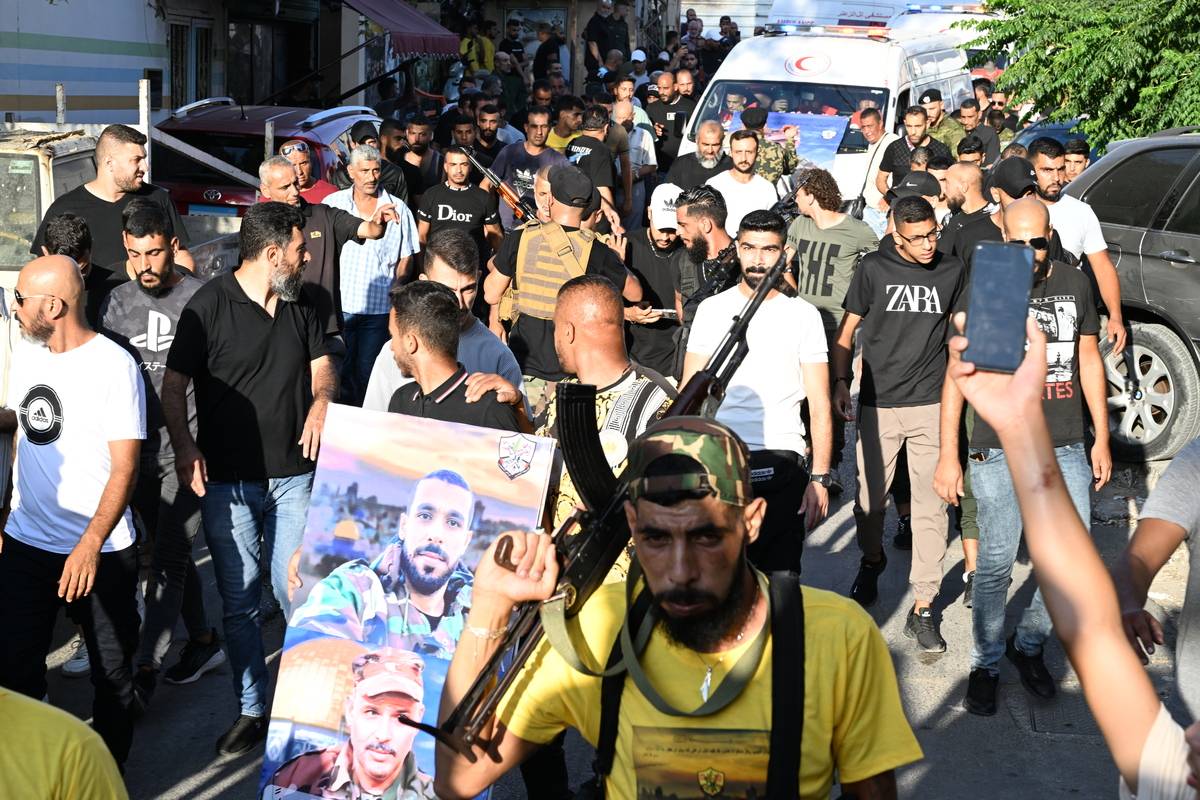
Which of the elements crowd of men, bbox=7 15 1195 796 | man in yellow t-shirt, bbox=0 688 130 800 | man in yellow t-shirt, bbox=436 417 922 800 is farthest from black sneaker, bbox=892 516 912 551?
man in yellow t-shirt, bbox=0 688 130 800

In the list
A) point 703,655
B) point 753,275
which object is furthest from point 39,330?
point 703,655

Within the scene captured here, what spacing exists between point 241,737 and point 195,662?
856mm

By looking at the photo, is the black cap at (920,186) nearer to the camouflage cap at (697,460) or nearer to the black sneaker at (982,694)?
the black sneaker at (982,694)

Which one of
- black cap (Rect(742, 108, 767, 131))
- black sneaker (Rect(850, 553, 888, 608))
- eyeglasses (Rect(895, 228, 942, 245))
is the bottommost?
black sneaker (Rect(850, 553, 888, 608))

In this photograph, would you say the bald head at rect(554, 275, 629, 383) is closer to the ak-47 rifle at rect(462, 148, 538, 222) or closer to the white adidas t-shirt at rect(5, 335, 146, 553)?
the white adidas t-shirt at rect(5, 335, 146, 553)

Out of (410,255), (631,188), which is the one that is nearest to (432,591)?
(410,255)

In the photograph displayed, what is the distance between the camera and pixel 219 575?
5672mm

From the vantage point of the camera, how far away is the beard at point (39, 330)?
505 centimetres

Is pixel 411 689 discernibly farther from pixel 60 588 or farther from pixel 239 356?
pixel 239 356

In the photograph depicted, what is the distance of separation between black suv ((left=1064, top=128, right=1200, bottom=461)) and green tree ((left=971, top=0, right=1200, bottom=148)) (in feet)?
Answer: 5.55

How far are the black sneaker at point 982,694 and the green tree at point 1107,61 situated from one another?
6.41 metres

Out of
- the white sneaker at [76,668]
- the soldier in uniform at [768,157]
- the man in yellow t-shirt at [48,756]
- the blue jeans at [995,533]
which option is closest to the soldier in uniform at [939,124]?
the soldier in uniform at [768,157]

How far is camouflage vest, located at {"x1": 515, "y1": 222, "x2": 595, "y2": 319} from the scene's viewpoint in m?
7.39

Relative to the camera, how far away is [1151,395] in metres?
9.11
